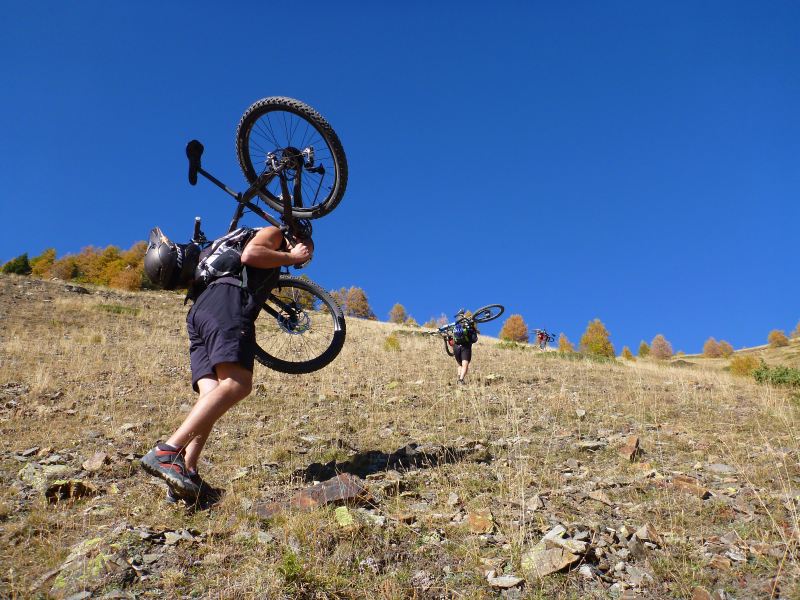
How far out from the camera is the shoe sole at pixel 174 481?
429 cm

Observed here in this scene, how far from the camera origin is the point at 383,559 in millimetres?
3543

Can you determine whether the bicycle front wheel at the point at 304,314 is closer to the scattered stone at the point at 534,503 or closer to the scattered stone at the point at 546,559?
the scattered stone at the point at 534,503

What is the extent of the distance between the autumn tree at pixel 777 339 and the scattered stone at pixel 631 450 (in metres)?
148

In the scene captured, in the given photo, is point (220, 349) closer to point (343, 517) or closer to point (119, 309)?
point (343, 517)

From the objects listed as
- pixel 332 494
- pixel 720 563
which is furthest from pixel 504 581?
pixel 332 494

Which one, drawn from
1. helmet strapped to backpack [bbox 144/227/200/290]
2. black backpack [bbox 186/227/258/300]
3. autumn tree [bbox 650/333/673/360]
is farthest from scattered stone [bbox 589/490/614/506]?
autumn tree [bbox 650/333/673/360]

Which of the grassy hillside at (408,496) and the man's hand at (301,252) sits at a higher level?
the man's hand at (301,252)

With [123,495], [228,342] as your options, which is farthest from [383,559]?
[123,495]

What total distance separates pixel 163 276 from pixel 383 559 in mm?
3491

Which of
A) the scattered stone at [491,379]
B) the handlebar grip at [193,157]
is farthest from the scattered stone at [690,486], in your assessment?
the scattered stone at [491,379]

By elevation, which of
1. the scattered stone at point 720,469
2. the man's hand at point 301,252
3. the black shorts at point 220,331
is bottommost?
the scattered stone at point 720,469

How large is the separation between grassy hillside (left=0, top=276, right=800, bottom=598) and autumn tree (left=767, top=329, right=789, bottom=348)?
474 ft

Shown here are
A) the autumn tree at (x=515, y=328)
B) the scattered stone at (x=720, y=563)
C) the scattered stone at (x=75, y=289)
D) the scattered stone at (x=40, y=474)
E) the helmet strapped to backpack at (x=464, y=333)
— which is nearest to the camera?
→ the scattered stone at (x=720, y=563)

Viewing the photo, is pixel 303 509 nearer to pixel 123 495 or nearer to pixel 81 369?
pixel 123 495
